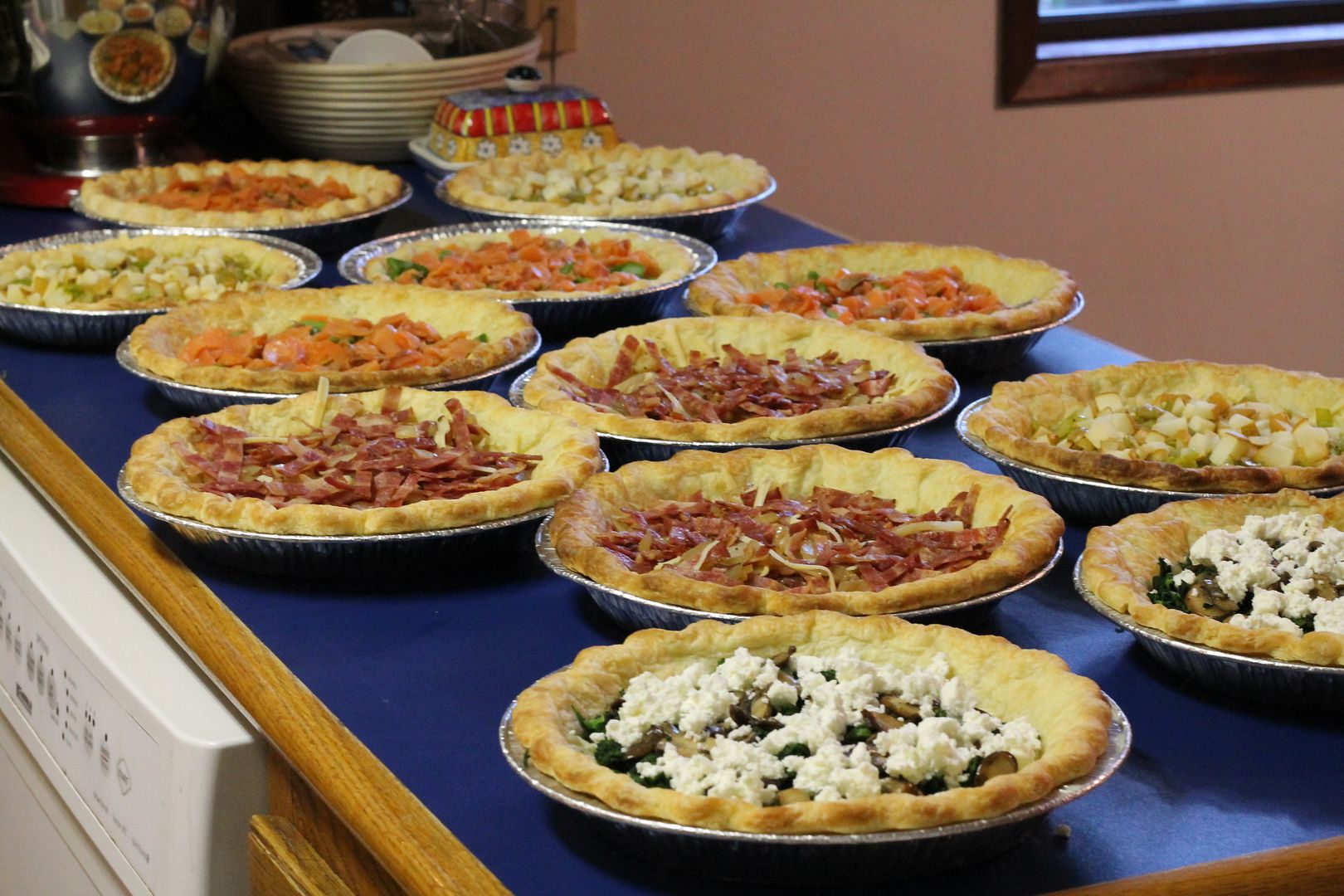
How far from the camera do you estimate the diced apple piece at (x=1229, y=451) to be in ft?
5.73

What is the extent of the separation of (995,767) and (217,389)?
1.20m

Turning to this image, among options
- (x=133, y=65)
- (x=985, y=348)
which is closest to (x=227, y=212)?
(x=133, y=65)

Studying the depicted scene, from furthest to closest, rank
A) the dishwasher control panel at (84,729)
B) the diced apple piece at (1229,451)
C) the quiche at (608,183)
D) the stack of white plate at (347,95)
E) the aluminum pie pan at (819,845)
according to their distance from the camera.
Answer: the stack of white plate at (347,95)
the quiche at (608,183)
the diced apple piece at (1229,451)
the dishwasher control panel at (84,729)
the aluminum pie pan at (819,845)

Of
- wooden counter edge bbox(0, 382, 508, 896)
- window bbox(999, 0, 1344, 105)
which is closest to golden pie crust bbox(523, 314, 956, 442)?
wooden counter edge bbox(0, 382, 508, 896)

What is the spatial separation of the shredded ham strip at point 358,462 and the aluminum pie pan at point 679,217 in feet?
3.40

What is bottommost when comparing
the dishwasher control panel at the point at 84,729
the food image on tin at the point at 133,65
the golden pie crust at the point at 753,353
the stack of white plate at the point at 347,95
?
the dishwasher control panel at the point at 84,729

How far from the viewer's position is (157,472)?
1.68m

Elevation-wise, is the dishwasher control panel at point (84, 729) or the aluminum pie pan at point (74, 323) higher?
the aluminum pie pan at point (74, 323)

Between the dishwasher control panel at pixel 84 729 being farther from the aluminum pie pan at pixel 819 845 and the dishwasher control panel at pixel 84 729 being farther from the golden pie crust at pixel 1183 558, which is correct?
the golden pie crust at pixel 1183 558

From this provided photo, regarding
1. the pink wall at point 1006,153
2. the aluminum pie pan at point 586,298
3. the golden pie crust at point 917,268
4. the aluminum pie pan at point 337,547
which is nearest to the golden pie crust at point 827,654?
the aluminum pie pan at point 337,547

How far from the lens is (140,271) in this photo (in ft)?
8.48

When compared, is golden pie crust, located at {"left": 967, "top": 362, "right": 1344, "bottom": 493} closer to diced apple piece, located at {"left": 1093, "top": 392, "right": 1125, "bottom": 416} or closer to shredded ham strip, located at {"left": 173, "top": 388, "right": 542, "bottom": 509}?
diced apple piece, located at {"left": 1093, "top": 392, "right": 1125, "bottom": 416}

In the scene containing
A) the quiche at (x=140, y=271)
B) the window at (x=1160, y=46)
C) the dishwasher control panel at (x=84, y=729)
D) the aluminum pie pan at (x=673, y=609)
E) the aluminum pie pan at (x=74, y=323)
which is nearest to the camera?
the aluminum pie pan at (x=673, y=609)

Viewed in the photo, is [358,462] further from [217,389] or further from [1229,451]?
[1229,451]
